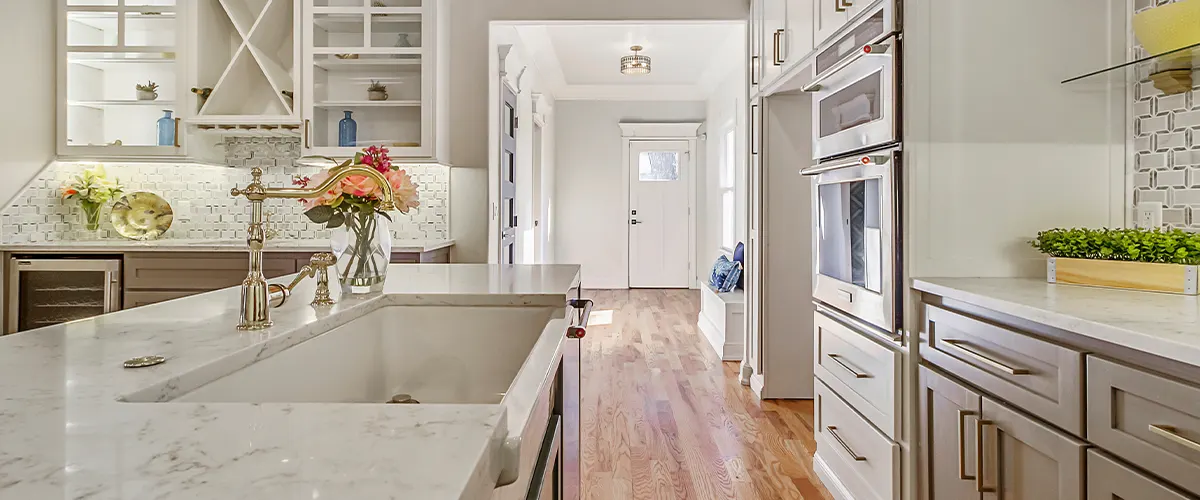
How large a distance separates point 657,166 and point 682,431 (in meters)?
5.68

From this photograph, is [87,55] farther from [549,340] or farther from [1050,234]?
[1050,234]

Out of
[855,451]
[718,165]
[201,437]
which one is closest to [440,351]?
[201,437]

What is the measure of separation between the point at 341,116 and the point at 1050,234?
3.43 m

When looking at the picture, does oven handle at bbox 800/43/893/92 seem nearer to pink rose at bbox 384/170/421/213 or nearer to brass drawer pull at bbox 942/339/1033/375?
brass drawer pull at bbox 942/339/1033/375

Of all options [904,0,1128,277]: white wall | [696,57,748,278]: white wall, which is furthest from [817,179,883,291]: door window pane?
[696,57,748,278]: white wall

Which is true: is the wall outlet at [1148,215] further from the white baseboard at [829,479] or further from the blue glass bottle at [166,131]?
the blue glass bottle at [166,131]

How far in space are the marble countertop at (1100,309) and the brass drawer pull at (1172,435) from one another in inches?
4.7

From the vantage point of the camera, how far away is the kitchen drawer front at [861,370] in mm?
1939

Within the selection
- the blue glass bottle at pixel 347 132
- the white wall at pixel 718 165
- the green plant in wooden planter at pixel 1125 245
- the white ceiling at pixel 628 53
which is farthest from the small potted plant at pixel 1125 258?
the white wall at pixel 718 165

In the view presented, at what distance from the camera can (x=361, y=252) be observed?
1526mm

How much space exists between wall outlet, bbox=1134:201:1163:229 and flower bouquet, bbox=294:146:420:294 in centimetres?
189

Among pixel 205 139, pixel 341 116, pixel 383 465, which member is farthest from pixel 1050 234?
pixel 205 139

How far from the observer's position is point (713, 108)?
766 centimetres

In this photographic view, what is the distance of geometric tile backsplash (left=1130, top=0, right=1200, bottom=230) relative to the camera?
1.69m
